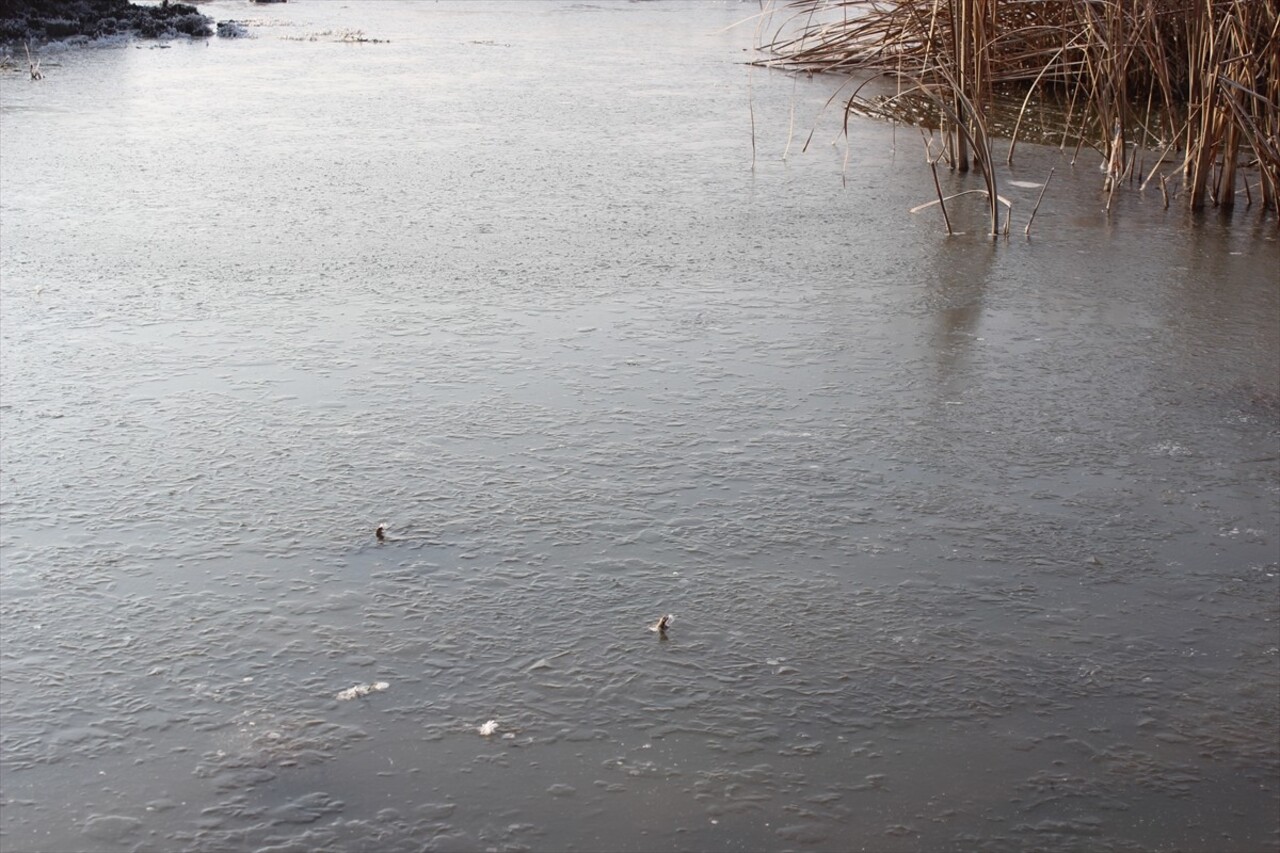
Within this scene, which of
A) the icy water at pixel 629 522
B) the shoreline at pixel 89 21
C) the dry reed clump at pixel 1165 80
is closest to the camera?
the icy water at pixel 629 522

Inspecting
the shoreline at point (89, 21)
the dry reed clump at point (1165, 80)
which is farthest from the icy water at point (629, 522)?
the shoreline at point (89, 21)

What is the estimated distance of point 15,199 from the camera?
4133mm

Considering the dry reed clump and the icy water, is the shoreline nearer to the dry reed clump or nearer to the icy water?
the icy water

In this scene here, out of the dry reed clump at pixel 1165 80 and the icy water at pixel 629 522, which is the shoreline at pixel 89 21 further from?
the dry reed clump at pixel 1165 80

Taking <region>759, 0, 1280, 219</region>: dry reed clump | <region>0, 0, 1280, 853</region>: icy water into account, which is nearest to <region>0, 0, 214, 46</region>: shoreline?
<region>0, 0, 1280, 853</region>: icy water

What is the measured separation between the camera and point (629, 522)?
2.13m

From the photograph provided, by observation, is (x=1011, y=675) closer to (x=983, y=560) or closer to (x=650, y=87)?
(x=983, y=560)

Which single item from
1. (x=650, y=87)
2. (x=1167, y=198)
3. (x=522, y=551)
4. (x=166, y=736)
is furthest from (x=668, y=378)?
(x=650, y=87)

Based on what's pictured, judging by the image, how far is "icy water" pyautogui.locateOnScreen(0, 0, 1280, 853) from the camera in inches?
60.4

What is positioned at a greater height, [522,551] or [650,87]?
[650,87]

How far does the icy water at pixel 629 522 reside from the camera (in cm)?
153

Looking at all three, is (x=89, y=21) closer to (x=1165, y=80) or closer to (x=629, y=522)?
(x=1165, y=80)

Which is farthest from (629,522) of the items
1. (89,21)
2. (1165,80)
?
(89,21)

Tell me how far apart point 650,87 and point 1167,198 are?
114 inches
